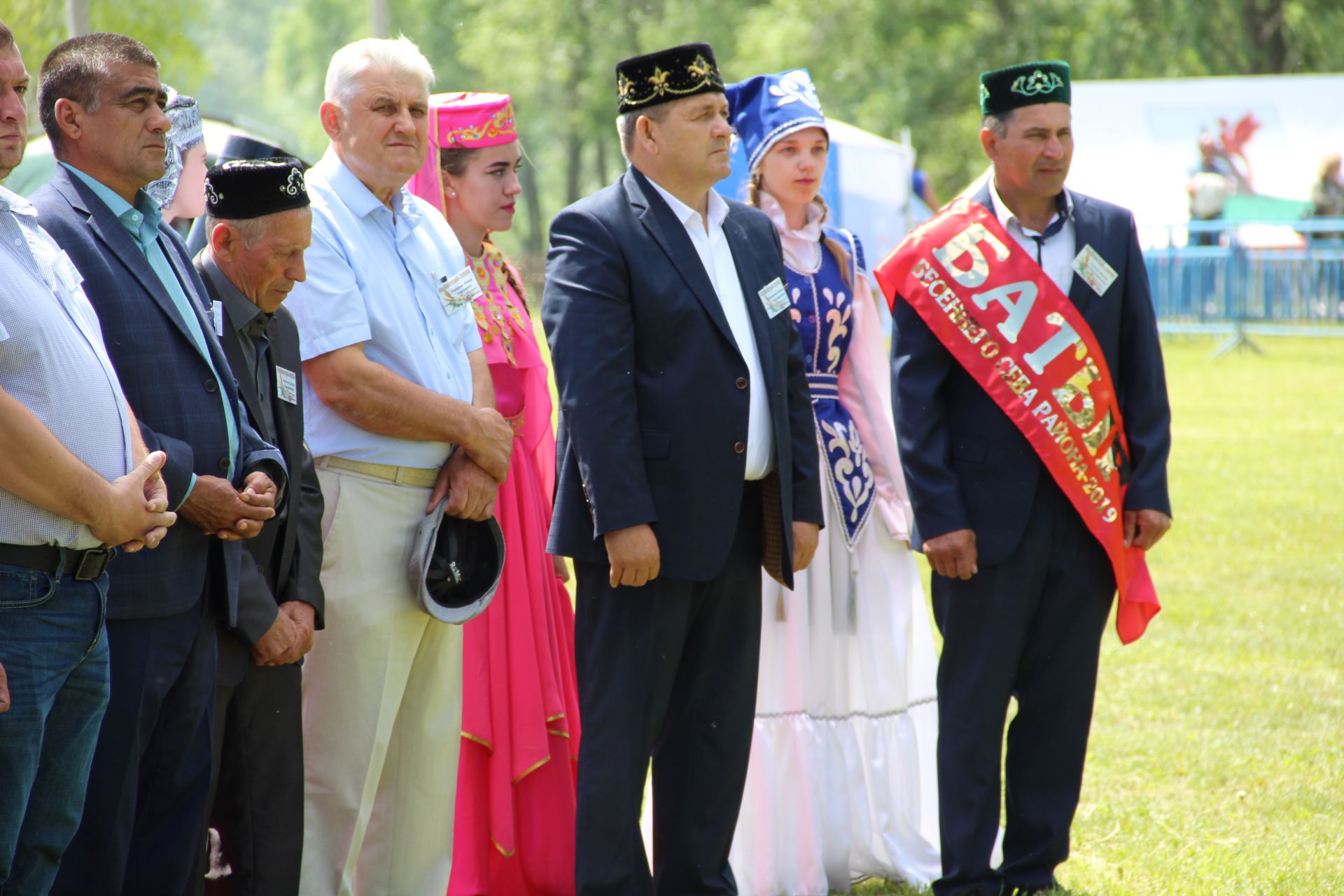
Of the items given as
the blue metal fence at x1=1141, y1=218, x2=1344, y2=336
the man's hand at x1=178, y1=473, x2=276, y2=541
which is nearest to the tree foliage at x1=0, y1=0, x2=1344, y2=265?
the blue metal fence at x1=1141, y1=218, x2=1344, y2=336

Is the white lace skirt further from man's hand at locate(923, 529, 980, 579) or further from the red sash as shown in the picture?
the red sash

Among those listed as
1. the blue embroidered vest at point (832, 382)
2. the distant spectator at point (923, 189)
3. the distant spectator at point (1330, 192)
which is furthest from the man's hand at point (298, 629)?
the distant spectator at point (1330, 192)

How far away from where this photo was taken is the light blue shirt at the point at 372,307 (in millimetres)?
3480

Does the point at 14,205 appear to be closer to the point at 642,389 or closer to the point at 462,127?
the point at 642,389

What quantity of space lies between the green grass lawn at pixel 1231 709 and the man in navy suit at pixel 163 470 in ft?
7.20

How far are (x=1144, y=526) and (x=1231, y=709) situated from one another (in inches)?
87.8

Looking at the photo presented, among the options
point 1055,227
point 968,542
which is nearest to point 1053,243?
point 1055,227

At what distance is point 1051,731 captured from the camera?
4066 mm

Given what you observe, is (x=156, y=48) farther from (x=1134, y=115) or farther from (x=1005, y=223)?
(x=1134, y=115)

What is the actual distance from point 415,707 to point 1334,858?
2683 mm

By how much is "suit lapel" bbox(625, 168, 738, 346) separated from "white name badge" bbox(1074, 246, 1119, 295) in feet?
3.46

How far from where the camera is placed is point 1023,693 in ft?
13.5

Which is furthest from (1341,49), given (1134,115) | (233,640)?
(233,640)

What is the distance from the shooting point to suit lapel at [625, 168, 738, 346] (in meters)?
3.61
